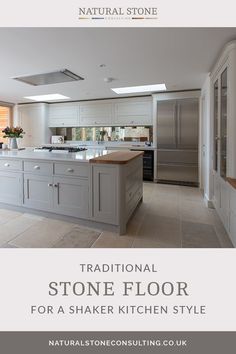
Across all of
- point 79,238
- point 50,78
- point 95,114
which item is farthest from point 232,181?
point 95,114

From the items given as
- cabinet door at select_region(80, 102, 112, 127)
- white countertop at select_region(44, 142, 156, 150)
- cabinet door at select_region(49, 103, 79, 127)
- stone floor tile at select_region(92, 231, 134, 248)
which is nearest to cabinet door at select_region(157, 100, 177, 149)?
white countertop at select_region(44, 142, 156, 150)

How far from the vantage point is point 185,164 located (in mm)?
4922

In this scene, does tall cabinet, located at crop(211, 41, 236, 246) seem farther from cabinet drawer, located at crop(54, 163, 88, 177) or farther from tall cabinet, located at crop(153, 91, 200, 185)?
tall cabinet, located at crop(153, 91, 200, 185)

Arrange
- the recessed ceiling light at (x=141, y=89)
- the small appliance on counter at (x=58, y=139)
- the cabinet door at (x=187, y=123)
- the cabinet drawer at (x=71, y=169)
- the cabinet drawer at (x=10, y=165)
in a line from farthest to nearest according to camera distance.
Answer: the small appliance on counter at (x=58, y=139), the cabinet door at (x=187, y=123), the recessed ceiling light at (x=141, y=89), the cabinet drawer at (x=10, y=165), the cabinet drawer at (x=71, y=169)

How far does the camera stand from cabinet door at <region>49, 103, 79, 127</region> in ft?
20.6

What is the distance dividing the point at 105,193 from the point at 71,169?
525 mm

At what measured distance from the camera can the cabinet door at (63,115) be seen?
629cm

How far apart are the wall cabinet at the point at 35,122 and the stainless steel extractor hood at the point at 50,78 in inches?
93.3

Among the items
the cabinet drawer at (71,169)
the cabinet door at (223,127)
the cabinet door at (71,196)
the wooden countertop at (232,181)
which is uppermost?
the cabinet door at (223,127)

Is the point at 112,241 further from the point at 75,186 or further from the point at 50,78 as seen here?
the point at 50,78

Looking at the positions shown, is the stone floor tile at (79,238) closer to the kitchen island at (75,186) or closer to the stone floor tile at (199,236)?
the kitchen island at (75,186)

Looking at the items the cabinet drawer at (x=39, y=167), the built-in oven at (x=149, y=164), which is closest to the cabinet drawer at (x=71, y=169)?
the cabinet drawer at (x=39, y=167)
